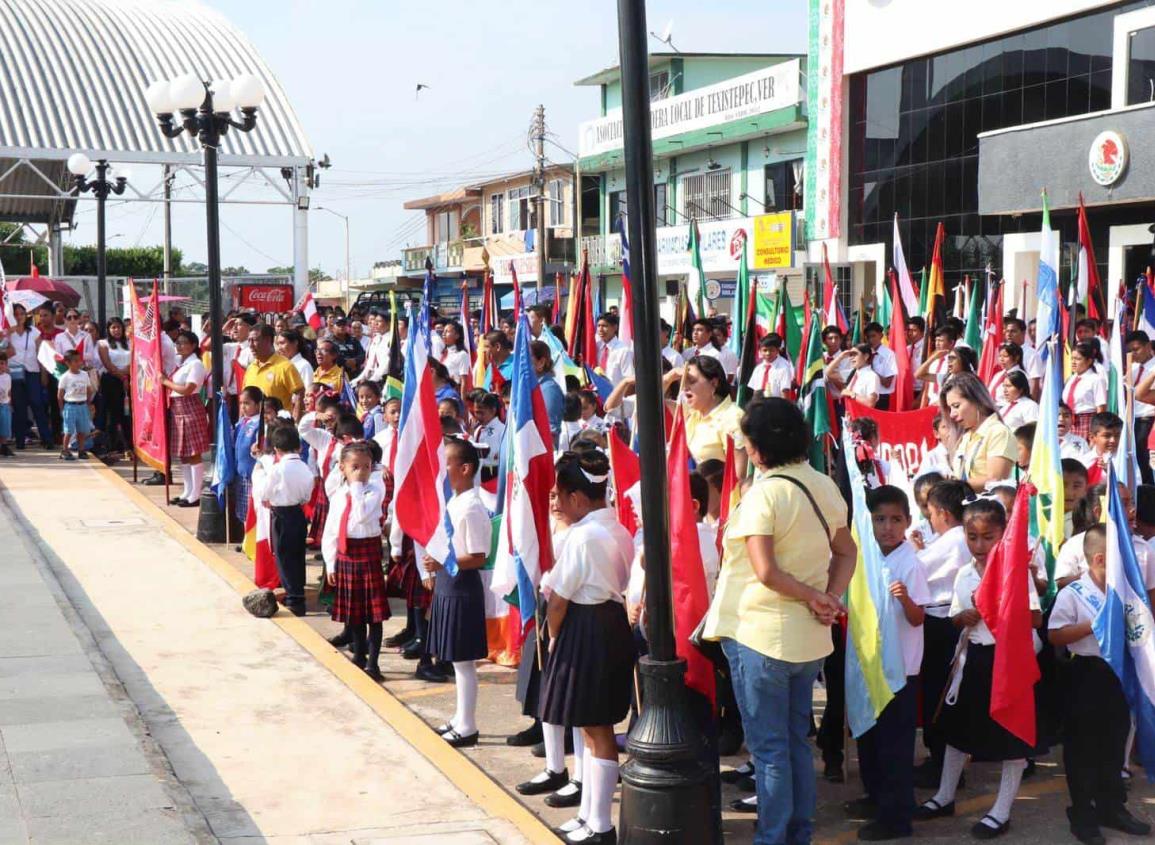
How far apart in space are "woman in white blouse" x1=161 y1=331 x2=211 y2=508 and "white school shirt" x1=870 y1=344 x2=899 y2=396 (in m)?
6.56

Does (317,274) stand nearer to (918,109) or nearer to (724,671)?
(918,109)

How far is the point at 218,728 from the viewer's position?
23.7 ft

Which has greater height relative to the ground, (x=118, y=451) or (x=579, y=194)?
(x=579, y=194)

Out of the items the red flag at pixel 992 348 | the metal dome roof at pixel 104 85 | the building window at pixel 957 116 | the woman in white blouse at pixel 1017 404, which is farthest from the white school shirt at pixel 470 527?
the metal dome roof at pixel 104 85

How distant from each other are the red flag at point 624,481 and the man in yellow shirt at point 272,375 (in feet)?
19.1

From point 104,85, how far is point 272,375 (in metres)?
25.7

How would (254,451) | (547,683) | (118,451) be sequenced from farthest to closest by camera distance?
1. (118,451)
2. (254,451)
3. (547,683)

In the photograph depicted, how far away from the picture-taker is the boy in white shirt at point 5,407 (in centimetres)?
1656

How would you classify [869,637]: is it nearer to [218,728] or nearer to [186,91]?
[218,728]

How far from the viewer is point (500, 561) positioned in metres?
7.00

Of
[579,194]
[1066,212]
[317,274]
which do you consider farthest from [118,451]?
[317,274]

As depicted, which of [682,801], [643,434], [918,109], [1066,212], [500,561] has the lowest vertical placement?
[682,801]

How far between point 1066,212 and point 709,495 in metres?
18.9

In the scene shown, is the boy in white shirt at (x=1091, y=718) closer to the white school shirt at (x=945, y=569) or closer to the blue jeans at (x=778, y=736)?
the white school shirt at (x=945, y=569)
